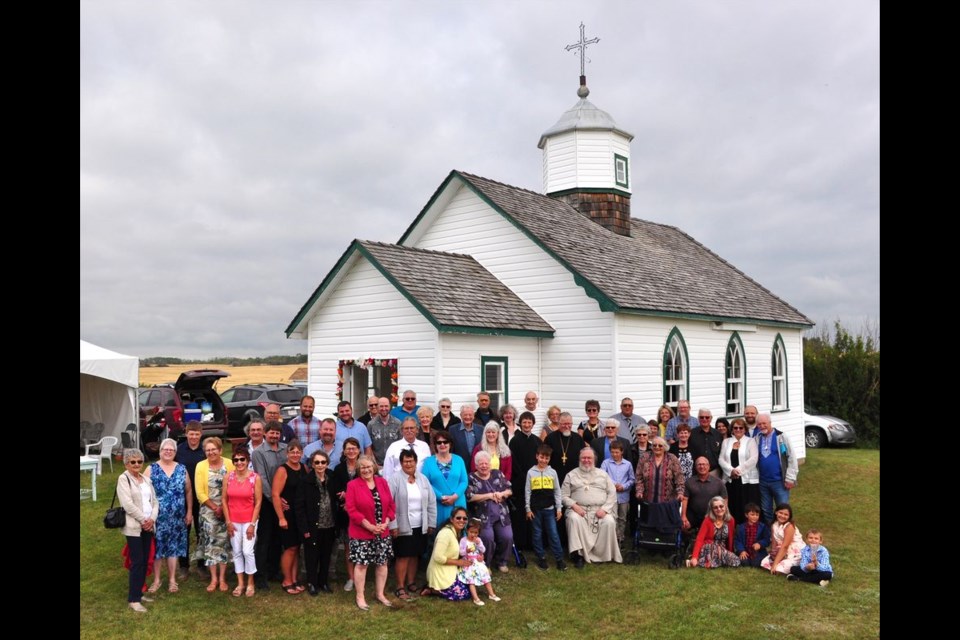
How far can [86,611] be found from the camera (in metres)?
8.09

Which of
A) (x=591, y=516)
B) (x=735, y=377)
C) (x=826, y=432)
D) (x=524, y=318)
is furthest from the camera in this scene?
(x=826, y=432)

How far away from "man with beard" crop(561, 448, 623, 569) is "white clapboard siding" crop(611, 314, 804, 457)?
3.87 metres

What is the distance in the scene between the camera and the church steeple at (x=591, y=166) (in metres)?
19.7

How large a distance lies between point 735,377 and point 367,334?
31.4ft

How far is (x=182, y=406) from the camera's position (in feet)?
67.2

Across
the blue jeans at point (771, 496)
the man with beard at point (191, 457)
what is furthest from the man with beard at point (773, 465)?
the man with beard at point (191, 457)

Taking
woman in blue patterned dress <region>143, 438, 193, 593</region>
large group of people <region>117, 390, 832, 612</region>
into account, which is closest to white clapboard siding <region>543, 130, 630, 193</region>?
large group of people <region>117, 390, 832, 612</region>

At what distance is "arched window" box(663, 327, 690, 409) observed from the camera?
1549 cm

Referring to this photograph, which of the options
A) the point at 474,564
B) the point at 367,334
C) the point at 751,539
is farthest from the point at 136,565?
the point at 751,539

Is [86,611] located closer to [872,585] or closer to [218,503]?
[218,503]

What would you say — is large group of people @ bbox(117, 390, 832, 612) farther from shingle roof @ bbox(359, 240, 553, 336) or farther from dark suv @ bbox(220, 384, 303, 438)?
dark suv @ bbox(220, 384, 303, 438)

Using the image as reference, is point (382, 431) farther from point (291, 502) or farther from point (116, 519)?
point (116, 519)

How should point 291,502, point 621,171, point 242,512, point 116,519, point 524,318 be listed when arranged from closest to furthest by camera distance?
point 116,519 → point 242,512 → point 291,502 → point 524,318 → point 621,171

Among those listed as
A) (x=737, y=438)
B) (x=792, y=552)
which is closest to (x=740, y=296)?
(x=737, y=438)
